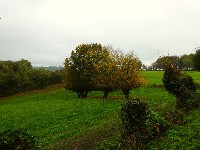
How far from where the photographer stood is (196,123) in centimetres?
2809

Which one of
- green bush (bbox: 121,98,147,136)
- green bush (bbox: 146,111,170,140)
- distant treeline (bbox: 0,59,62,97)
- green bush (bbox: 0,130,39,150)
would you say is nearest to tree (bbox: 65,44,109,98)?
distant treeline (bbox: 0,59,62,97)

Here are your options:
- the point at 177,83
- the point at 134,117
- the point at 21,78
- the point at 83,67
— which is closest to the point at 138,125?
the point at 134,117

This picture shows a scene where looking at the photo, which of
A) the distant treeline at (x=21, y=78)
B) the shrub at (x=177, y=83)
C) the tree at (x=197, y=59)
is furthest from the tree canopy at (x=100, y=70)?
the distant treeline at (x=21, y=78)

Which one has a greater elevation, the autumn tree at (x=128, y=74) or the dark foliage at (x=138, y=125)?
the autumn tree at (x=128, y=74)

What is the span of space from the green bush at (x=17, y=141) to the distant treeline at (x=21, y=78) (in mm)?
80430

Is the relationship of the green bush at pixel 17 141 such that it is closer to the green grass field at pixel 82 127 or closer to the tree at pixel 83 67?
the green grass field at pixel 82 127

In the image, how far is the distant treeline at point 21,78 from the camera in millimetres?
97812

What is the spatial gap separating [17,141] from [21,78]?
87.6 meters

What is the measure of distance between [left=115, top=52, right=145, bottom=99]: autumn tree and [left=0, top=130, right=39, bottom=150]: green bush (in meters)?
40.5

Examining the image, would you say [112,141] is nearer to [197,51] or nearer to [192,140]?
[192,140]

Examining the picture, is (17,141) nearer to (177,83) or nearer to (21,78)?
(177,83)

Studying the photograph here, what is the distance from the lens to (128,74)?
58.5 metres

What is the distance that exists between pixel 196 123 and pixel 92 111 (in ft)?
65.7

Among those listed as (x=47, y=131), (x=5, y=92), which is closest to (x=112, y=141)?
(x=47, y=131)
